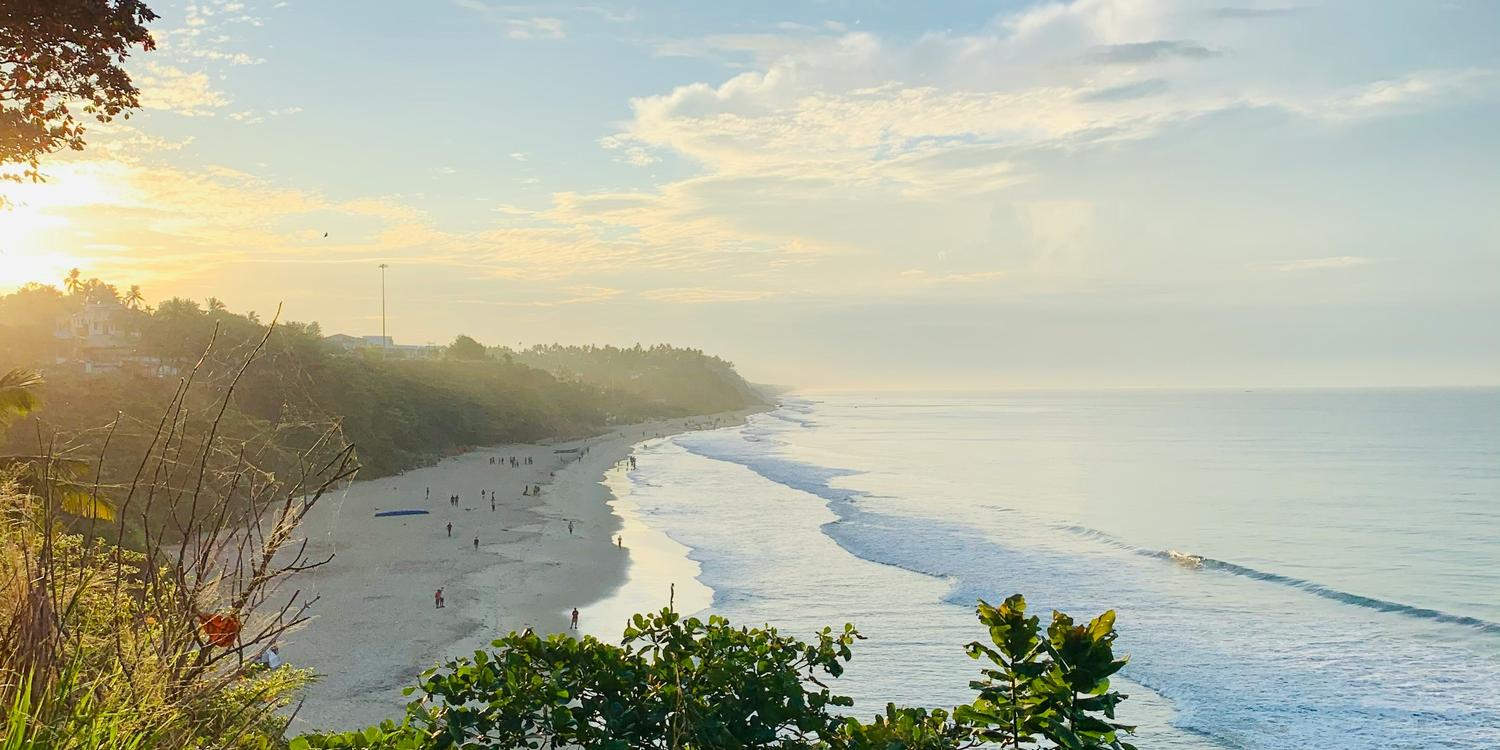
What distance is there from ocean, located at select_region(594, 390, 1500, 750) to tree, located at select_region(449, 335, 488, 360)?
216 feet

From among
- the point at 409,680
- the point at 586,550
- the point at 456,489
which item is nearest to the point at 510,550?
the point at 586,550

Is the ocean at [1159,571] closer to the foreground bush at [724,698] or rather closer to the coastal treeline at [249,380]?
the foreground bush at [724,698]

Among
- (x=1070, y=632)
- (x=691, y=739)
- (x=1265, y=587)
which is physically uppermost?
(x=1070, y=632)

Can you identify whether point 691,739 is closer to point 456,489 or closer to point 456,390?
point 456,489

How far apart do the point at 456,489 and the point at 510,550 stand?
21827 millimetres

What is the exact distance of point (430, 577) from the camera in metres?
34.3

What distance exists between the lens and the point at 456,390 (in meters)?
97.9

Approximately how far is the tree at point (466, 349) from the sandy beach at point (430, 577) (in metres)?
78.1

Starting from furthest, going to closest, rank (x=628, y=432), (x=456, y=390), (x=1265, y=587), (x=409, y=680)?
(x=628, y=432) < (x=456, y=390) < (x=1265, y=587) < (x=409, y=680)

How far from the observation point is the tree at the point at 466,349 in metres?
140

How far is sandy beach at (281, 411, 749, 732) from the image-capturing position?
23.0 m

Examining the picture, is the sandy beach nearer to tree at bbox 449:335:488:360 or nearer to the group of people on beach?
the group of people on beach

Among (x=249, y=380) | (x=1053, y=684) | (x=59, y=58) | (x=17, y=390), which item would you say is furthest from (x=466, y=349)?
(x=1053, y=684)

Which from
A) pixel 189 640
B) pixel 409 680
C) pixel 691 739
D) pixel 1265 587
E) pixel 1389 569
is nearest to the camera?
pixel 189 640
